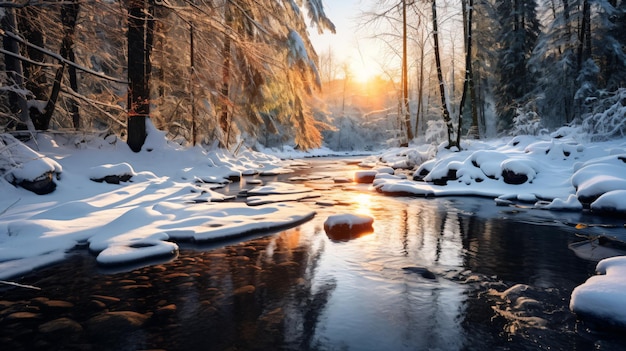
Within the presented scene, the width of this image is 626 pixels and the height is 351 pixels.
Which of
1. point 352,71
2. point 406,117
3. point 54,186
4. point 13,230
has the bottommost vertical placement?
point 13,230

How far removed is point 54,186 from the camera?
610 centimetres

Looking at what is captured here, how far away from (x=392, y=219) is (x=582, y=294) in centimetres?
349

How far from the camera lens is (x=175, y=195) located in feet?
23.8

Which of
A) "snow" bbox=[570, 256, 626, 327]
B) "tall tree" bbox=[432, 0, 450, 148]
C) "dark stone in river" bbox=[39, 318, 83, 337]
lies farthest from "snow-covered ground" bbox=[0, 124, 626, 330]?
"tall tree" bbox=[432, 0, 450, 148]

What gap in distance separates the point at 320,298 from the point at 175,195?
511 cm

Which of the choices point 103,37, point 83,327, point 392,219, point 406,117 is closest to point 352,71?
point 406,117

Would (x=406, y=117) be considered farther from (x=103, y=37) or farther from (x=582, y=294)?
(x=582, y=294)

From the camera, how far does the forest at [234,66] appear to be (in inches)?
274

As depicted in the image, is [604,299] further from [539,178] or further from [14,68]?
[14,68]

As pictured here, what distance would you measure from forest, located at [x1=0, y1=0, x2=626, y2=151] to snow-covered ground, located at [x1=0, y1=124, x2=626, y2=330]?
2.92 feet

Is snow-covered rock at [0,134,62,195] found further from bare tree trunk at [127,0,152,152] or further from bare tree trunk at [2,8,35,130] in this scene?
bare tree trunk at [127,0,152,152]

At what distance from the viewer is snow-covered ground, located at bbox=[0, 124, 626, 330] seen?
13.4 feet

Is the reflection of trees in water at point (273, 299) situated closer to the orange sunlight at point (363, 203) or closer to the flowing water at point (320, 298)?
the flowing water at point (320, 298)

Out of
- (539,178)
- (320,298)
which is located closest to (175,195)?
(320,298)
